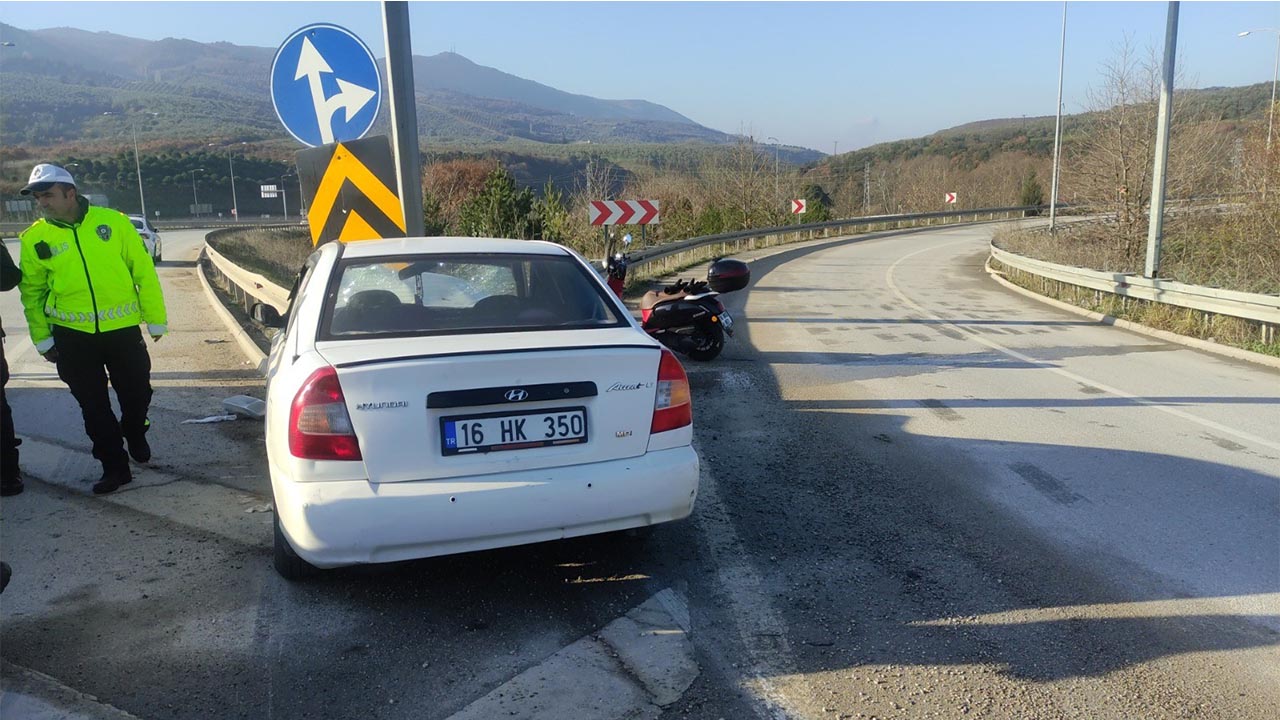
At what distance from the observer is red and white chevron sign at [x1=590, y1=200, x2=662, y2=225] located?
18.5 m

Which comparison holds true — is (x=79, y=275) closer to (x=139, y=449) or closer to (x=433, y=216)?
(x=139, y=449)

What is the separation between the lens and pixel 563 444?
3834 mm

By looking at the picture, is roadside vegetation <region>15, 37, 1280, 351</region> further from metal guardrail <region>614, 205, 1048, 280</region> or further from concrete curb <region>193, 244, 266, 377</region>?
concrete curb <region>193, 244, 266, 377</region>

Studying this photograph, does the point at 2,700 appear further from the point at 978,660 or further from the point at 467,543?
the point at 978,660

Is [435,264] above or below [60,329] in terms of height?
above

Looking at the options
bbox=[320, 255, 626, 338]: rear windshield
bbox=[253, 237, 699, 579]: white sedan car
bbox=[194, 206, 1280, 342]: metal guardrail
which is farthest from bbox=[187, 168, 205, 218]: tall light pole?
bbox=[253, 237, 699, 579]: white sedan car

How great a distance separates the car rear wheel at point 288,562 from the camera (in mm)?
4117

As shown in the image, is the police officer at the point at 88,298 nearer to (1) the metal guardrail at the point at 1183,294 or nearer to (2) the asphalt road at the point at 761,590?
(2) the asphalt road at the point at 761,590

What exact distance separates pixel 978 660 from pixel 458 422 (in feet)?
7.26

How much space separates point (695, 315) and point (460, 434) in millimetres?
6720

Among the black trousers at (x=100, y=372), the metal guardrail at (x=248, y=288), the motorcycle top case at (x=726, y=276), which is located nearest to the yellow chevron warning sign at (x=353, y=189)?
the black trousers at (x=100, y=372)

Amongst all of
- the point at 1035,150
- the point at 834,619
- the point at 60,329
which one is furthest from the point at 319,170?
the point at 1035,150

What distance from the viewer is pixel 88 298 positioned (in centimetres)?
548

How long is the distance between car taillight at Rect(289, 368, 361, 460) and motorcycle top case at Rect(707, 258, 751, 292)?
21.6ft
